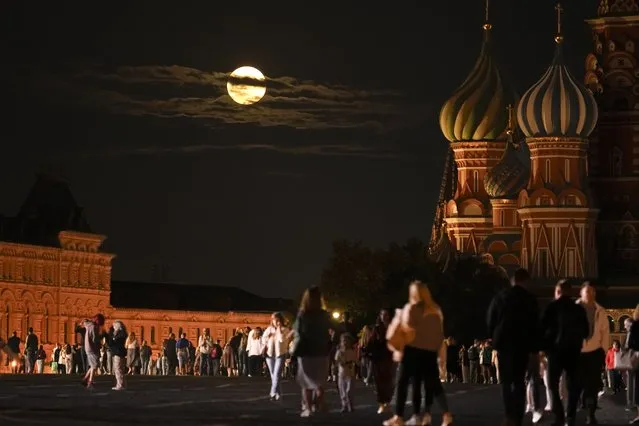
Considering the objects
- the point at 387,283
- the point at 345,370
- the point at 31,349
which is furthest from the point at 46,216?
the point at 345,370

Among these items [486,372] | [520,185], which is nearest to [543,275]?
[520,185]

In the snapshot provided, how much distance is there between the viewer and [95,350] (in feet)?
141

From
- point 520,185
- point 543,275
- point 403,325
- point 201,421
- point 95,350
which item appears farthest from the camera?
point 520,185

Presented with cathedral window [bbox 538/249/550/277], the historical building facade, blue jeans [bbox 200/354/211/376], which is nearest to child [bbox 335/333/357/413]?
blue jeans [bbox 200/354/211/376]

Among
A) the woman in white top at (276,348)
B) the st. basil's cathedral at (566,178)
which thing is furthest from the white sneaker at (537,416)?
the st. basil's cathedral at (566,178)

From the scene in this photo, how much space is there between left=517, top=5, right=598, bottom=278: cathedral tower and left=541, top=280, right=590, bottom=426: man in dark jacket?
110193 millimetres

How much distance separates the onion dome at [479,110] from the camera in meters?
Answer: 158

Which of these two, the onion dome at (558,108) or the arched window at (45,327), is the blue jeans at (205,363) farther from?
the arched window at (45,327)

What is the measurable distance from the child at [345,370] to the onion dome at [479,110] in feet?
398

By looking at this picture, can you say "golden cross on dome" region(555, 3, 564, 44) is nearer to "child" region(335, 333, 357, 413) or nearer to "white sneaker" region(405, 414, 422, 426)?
"child" region(335, 333, 357, 413)

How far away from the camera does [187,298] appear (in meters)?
187

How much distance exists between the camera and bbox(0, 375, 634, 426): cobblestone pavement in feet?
102

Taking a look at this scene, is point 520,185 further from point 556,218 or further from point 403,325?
point 403,325

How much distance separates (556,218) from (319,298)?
358 ft
